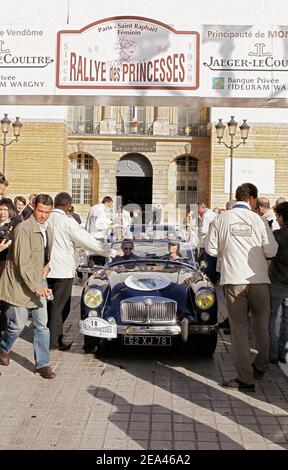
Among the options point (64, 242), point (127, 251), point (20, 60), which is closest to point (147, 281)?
point (64, 242)

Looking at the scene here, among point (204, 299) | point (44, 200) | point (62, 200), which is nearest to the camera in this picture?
point (44, 200)

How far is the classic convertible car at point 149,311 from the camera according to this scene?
5934mm

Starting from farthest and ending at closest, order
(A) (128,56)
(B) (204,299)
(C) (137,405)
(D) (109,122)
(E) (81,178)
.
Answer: (E) (81,178) < (D) (109,122) < (A) (128,56) < (B) (204,299) < (C) (137,405)

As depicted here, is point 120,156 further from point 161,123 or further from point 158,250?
point 158,250

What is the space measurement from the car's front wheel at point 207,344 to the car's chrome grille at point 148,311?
0.50m

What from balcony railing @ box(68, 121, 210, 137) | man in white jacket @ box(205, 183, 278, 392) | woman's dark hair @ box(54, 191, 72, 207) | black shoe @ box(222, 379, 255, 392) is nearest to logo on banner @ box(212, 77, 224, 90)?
woman's dark hair @ box(54, 191, 72, 207)

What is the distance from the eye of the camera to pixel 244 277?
16.8 feet

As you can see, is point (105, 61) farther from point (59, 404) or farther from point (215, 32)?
point (59, 404)

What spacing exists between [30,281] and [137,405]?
1.64 metres

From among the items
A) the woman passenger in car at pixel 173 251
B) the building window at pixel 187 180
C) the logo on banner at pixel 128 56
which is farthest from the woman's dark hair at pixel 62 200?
the building window at pixel 187 180

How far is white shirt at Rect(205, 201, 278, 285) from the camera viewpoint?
513cm

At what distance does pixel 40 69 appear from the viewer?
26.1 feet
